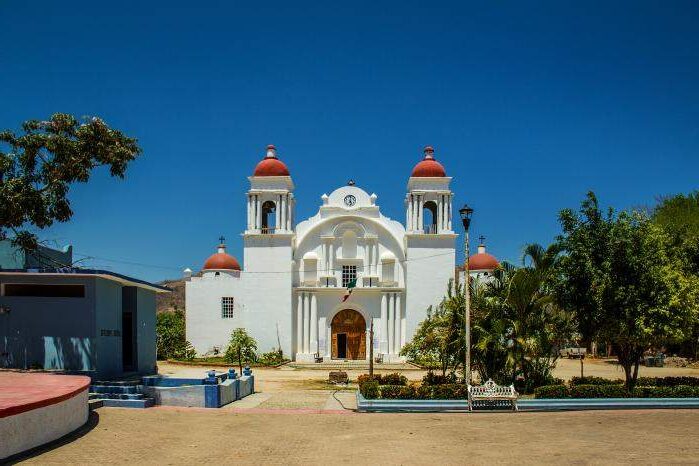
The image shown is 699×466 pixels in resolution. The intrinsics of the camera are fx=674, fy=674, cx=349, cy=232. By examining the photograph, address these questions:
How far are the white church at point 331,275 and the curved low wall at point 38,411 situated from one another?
27.0m

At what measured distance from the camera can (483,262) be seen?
167ft

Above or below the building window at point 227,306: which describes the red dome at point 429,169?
above

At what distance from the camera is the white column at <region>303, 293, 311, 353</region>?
42.9 metres

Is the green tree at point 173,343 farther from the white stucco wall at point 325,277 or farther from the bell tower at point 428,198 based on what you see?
the bell tower at point 428,198

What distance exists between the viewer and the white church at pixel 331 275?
42719 millimetres

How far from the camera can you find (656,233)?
1984cm

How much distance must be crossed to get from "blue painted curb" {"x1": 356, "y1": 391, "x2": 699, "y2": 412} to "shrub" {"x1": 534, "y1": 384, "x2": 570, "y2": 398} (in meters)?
0.44

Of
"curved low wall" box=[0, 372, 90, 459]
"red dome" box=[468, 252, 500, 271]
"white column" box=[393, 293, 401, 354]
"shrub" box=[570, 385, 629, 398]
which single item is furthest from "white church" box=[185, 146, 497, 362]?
"curved low wall" box=[0, 372, 90, 459]

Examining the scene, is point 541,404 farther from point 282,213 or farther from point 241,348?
point 282,213

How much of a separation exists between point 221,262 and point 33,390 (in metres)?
34.7

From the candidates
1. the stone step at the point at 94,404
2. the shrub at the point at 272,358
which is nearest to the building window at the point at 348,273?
the shrub at the point at 272,358

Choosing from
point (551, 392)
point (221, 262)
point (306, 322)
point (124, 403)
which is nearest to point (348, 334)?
point (306, 322)

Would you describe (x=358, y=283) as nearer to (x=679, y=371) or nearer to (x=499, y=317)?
(x=679, y=371)

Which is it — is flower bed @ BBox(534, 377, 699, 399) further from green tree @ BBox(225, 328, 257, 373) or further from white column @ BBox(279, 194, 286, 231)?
white column @ BBox(279, 194, 286, 231)
